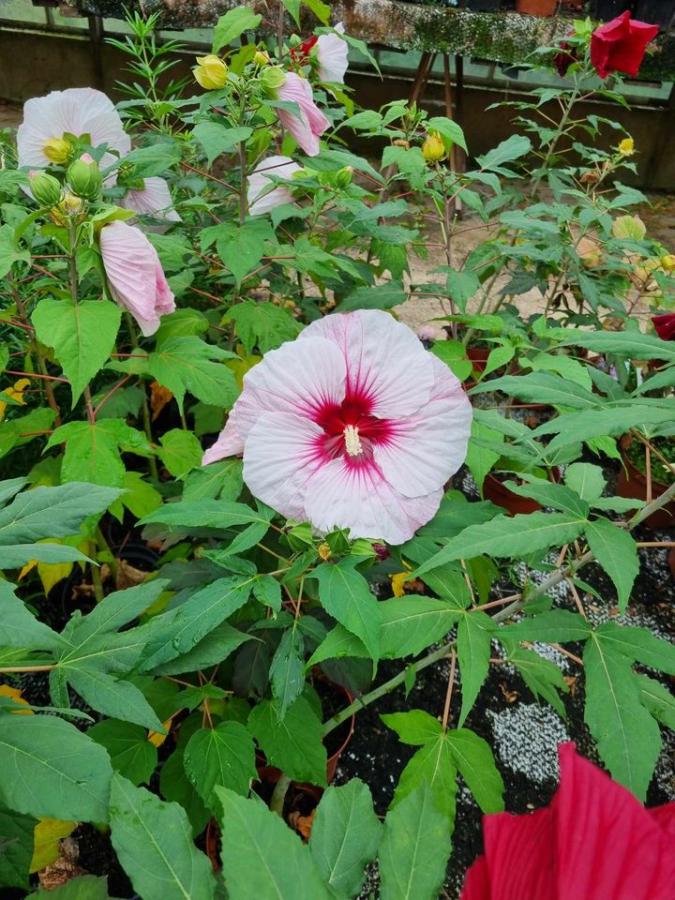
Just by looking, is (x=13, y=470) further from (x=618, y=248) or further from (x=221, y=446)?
(x=618, y=248)

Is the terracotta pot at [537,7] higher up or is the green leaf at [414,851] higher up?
the terracotta pot at [537,7]

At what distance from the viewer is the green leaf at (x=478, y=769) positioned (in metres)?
0.77

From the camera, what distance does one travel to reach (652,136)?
A: 493 cm

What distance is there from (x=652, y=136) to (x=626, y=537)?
17.8 ft

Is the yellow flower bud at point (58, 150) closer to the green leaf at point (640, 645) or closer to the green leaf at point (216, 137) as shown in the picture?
the green leaf at point (216, 137)

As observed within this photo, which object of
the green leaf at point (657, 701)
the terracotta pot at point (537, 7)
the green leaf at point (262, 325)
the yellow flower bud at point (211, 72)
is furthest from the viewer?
the terracotta pot at point (537, 7)

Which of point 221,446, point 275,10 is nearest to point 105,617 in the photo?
point 221,446

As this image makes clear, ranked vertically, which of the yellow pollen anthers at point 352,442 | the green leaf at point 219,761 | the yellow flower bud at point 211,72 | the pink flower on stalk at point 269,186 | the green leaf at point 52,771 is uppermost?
the yellow flower bud at point 211,72

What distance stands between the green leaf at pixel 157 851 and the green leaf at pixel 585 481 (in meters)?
0.56

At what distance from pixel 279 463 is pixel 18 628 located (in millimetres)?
315

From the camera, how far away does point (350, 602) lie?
632mm

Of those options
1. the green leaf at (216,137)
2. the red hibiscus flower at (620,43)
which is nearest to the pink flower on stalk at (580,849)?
the green leaf at (216,137)

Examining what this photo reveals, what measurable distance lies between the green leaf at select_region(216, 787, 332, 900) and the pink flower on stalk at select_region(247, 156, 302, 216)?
1076mm

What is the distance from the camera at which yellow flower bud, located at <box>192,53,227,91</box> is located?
3.10 feet
